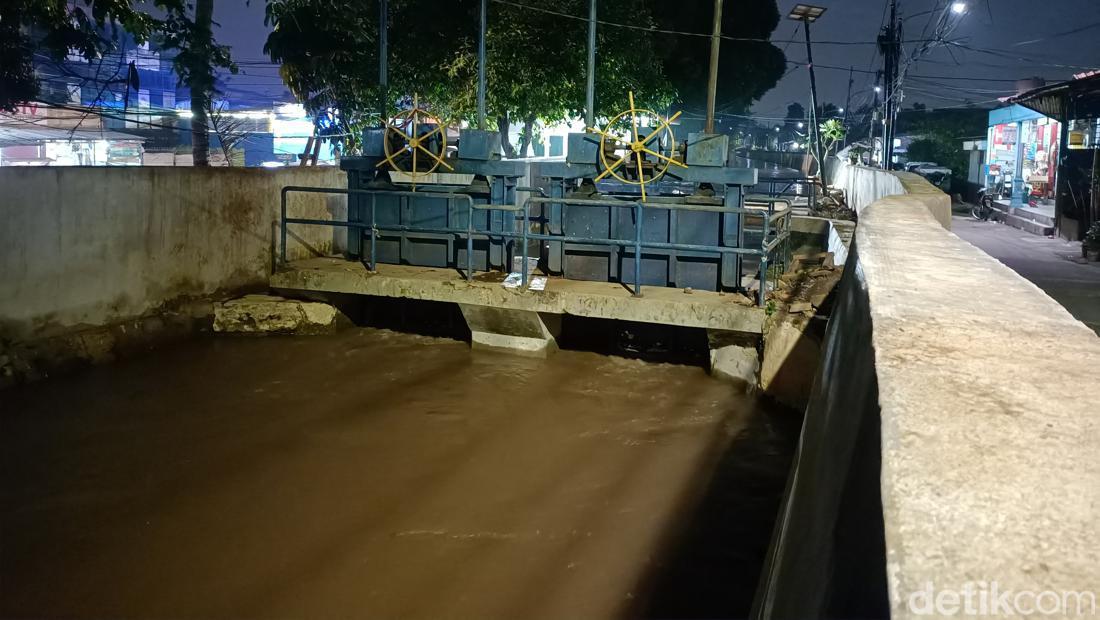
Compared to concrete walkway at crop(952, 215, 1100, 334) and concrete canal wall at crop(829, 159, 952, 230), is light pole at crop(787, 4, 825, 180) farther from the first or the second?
concrete walkway at crop(952, 215, 1100, 334)

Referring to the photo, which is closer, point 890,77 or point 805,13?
point 805,13

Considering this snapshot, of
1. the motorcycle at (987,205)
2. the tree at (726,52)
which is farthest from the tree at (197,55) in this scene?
the motorcycle at (987,205)

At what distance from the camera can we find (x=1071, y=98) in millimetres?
18047

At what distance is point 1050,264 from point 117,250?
12970 mm

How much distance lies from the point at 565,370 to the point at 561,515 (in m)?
3.15

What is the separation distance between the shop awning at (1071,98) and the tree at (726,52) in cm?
954

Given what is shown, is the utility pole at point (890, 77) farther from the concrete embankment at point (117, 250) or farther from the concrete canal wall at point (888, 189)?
the concrete embankment at point (117, 250)

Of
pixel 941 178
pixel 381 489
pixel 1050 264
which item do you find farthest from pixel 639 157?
pixel 941 178

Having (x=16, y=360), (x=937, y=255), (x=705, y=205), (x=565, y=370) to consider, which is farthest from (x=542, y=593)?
(x=16, y=360)

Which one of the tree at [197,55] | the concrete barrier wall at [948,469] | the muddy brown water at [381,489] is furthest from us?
→ the tree at [197,55]

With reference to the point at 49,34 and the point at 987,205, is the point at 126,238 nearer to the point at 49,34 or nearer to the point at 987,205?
the point at 49,34

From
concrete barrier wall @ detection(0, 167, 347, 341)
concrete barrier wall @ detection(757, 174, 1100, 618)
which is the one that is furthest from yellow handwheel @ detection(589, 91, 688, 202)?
concrete barrier wall @ detection(757, 174, 1100, 618)

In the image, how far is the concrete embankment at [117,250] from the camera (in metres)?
7.13

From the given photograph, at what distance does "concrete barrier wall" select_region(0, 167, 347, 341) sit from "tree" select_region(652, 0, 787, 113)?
1682 centimetres
